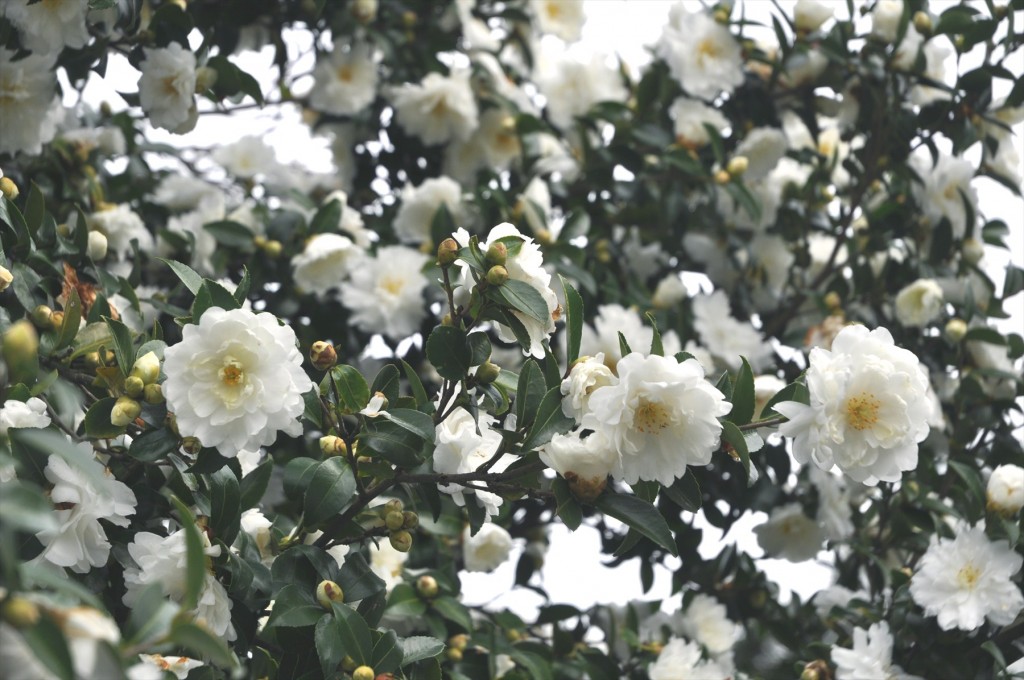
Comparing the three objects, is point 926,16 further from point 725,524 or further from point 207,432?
point 207,432

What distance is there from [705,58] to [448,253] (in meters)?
1.59

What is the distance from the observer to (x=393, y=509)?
159 centimetres

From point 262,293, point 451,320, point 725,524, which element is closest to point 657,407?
point 451,320

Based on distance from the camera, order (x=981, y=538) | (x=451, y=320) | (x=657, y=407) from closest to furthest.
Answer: (x=657, y=407)
(x=451, y=320)
(x=981, y=538)

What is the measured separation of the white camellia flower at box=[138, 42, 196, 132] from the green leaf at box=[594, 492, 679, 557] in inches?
47.2

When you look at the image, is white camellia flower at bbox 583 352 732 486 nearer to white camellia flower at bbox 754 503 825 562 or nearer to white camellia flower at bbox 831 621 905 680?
white camellia flower at bbox 831 621 905 680

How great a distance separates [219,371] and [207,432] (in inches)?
2.9

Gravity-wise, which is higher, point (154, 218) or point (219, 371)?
point (154, 218)

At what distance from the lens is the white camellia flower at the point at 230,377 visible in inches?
54.0

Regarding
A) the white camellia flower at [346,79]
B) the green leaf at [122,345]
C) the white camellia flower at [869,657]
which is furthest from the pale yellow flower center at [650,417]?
the white camellia flower at [346,79]

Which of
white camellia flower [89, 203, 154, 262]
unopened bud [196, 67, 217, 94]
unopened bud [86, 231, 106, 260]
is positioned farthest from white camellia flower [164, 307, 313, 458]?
white camellia flower [89, 203, 154, 262]

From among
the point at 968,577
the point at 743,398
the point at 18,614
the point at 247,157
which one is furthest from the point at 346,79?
the point at 18,614

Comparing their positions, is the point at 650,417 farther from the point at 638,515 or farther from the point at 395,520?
the point at 395,520

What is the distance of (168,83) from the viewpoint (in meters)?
2.15
